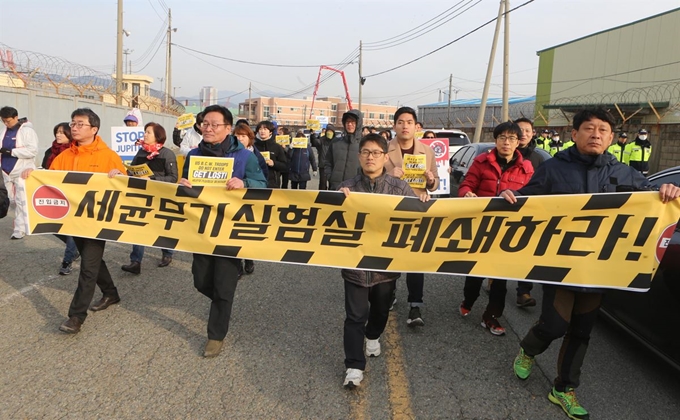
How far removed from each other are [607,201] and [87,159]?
430 cm

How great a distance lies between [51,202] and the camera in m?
4.44

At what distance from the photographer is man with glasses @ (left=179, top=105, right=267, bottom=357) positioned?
3.90 metres

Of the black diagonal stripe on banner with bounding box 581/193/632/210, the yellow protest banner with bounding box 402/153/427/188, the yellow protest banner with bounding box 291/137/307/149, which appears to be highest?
the yellow protest banner with bounding box 291/137/307/149

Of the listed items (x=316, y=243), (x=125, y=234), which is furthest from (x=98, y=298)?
(x=316, y=243)

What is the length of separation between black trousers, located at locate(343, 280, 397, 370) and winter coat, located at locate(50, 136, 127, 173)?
2.63m

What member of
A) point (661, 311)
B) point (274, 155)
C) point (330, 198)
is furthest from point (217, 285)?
point (274, 155)

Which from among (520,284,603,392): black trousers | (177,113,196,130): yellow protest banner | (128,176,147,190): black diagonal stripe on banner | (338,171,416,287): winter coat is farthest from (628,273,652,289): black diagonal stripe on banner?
(177,113,196,130): yellow protest banner

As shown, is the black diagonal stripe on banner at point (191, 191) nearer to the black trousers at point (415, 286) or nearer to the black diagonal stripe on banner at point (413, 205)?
the black diagonal stripe on banner at point (413, 205)

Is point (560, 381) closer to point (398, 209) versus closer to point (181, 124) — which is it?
point (398, 209)

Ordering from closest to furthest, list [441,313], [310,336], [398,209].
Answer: [398,209] < [310,336] < [441,313]

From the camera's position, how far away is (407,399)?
3271 mm

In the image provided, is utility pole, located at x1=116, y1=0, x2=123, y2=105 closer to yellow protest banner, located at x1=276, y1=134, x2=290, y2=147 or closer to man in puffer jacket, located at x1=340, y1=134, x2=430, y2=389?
yellow protest banner, located at x1=276, y1=134, x2=290, y2=147

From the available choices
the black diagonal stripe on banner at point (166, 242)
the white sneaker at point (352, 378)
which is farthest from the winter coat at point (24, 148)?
the white sneaker at point (352, 378)

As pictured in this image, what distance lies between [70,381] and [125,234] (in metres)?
1.35
